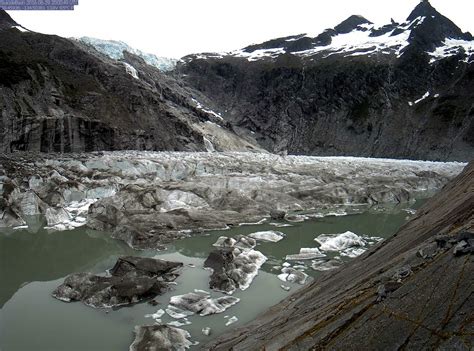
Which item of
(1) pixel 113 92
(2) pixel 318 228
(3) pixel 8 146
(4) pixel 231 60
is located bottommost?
(2) pixel 318 228

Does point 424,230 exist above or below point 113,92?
below

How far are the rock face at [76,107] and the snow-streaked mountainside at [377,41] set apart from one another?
5108cm

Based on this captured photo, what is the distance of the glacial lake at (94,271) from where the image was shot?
32.7 ft

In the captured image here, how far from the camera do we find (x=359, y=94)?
8562 centimetres

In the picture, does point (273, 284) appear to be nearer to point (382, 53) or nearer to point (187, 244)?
point (187, 244)

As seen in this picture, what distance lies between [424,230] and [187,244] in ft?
42.4

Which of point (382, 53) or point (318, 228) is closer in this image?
point (318, 228)

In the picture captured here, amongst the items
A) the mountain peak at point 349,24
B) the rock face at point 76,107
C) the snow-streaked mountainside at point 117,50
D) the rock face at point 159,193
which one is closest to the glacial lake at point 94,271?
the rock face at point 159,193

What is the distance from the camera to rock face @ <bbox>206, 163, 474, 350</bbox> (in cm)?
455

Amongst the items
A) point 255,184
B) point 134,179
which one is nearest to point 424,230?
point 255,184

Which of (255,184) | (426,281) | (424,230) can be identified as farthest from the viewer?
(255,184)

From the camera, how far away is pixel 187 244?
63.4 ft

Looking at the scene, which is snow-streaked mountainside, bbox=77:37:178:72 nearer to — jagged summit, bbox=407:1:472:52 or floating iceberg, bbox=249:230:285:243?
jagged summit, bbox=407:1:472:52

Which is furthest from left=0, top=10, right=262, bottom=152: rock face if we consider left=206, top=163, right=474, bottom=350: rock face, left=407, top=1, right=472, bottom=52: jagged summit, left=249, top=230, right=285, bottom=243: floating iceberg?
left=407, top=1, right=472, bottom=52: jagged summit
